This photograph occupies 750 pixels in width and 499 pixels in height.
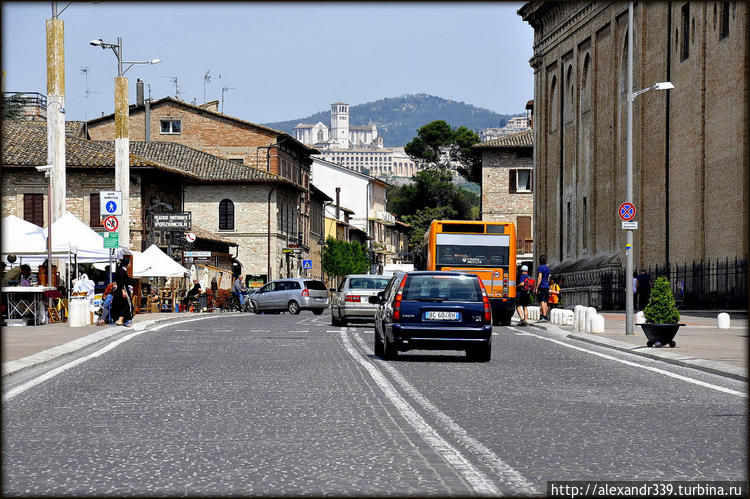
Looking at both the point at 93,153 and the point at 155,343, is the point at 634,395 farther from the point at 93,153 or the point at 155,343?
the point at 93,153

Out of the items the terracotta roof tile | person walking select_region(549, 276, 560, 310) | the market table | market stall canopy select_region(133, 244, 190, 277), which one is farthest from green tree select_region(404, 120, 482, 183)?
the market table

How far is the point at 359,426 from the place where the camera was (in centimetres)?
1074

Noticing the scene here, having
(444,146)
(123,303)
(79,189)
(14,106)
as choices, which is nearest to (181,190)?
(79,189)

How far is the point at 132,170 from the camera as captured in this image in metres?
62.8

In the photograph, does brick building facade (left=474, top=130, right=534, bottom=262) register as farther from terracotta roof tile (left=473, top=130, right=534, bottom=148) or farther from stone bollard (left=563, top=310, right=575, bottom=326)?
stone bollard (left=563, top=310, right=575, bottom=326)

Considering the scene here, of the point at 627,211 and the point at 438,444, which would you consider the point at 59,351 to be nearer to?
the point at 438,444

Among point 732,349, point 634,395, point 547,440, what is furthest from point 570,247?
point 547,440

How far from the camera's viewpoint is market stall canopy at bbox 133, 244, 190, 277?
1827 inches

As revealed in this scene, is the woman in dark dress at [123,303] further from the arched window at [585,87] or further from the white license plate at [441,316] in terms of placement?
the arched window at [585,87]

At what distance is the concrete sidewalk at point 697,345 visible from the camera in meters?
18.6

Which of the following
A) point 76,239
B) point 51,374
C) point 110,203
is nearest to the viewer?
point 51,374

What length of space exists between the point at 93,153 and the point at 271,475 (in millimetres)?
58581

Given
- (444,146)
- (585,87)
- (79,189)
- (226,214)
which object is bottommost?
(226,214)

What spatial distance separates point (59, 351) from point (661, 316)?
11.2 metres
